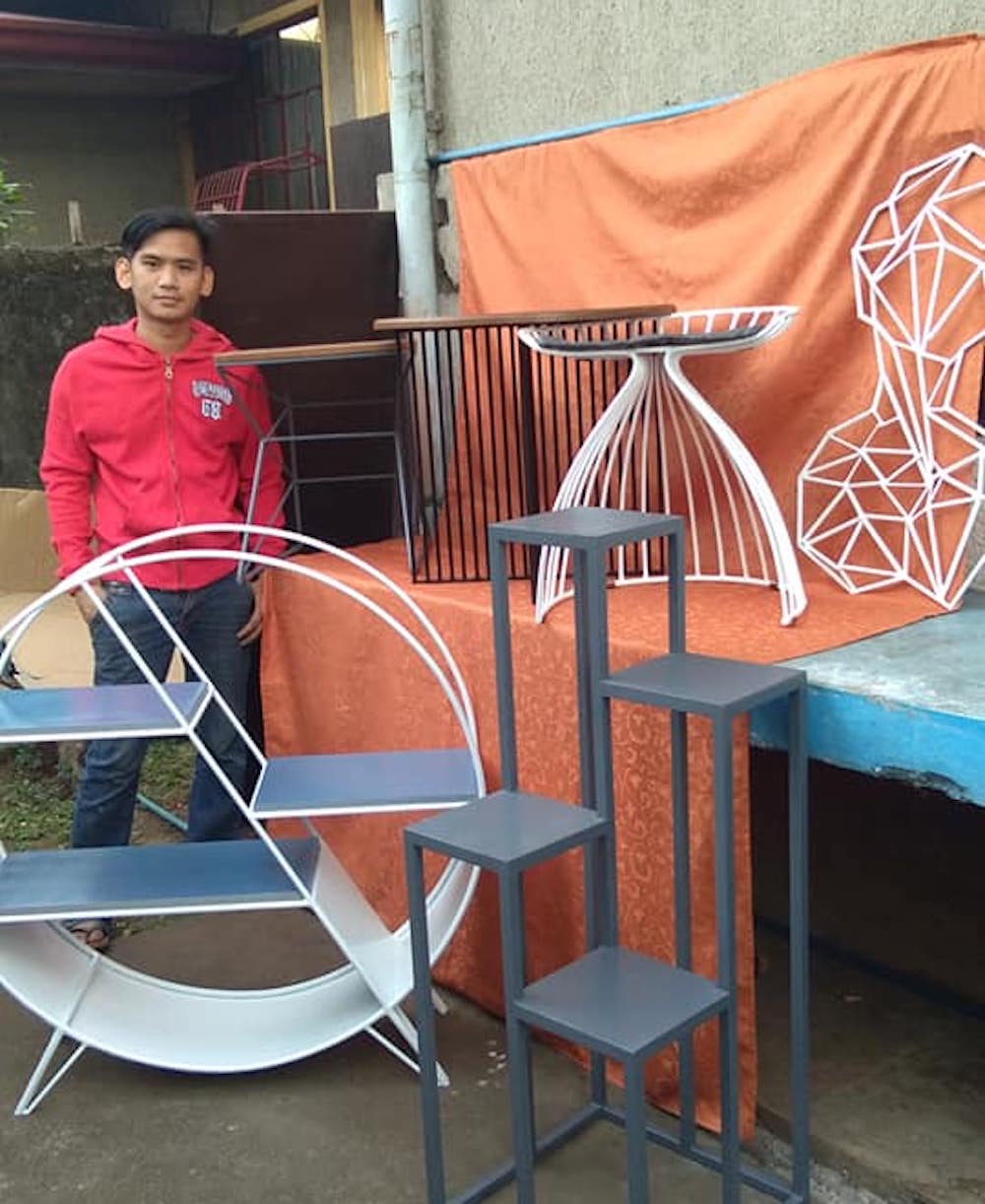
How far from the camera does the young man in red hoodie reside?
9.43ft

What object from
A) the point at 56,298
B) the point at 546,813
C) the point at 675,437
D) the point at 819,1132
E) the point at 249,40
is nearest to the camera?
the point at 546,813

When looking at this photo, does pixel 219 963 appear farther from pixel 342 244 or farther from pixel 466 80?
pixel 466 80

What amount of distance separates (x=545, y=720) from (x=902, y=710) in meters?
0.71

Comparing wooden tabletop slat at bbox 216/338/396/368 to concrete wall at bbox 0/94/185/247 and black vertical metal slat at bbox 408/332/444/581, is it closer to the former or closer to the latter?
black vertical metal slat at bbox 408/332/444/581

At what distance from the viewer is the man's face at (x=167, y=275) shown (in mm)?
2830

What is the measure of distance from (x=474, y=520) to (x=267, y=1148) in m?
1.48

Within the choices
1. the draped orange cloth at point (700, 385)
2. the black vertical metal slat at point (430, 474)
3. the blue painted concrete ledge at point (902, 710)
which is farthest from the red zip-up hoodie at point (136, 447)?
the blue painted concrete ledge at point (902, 710)

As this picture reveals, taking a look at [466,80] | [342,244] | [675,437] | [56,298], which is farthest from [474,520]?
[56,298]

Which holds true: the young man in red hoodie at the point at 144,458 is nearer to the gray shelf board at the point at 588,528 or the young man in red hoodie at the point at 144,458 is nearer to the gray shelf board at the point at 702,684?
the gray shelf board at the point at 588,528

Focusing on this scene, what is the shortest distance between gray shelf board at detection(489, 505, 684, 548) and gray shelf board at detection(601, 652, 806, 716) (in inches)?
7.5

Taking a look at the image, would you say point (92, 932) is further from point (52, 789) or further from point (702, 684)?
point (702, 684)

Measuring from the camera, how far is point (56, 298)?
18.5 ft

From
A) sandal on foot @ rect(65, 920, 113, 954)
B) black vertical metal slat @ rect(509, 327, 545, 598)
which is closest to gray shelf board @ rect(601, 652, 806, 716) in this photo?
black vertical metal slat @ rect(509, 327, 545, 598)

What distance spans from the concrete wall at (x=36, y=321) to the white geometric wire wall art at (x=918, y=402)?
12.8 ft
